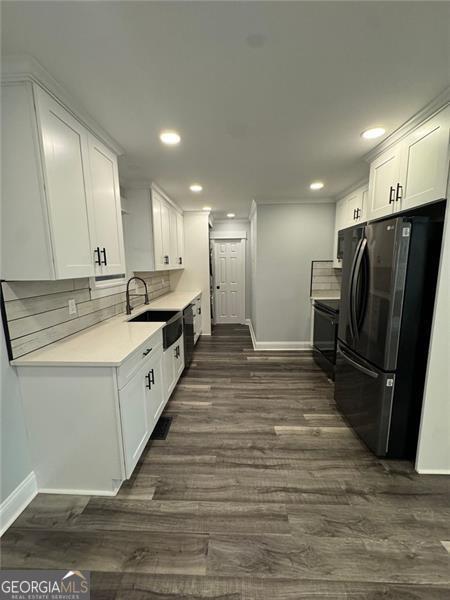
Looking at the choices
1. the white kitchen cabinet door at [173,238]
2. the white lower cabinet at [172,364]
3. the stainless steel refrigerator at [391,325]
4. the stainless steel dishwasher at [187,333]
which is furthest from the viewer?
the white kitchen cabinet door at [173,238]

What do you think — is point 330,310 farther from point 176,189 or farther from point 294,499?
point 176,189

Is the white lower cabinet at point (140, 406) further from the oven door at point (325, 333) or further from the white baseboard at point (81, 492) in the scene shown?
the oven door at point (325, 333)

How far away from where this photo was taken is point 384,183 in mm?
2168

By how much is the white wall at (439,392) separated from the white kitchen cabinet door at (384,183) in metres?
0.65

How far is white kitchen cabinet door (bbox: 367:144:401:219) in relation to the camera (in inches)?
79.0

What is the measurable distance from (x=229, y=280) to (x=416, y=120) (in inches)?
178

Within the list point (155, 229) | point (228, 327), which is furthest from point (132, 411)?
point (228, 327)

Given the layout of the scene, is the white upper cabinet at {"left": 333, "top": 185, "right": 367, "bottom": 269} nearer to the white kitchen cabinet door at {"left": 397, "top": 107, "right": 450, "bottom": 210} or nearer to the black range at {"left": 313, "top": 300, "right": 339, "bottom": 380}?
the black range at {"left": 313, "top": 300, "right": 339, "bottom": 380}

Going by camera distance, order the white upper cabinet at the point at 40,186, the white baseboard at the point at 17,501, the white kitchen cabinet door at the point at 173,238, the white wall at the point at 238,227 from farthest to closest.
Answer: the white wall at the point at 238,227, the white kitchen cabinet door at the point at 173,238, the white baseboard at the point at 17,501, the white upper cabinet at the point at 40,186

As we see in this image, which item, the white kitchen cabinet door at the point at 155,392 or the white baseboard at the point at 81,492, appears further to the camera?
the white kitchen cabinet door at the point at 155,392

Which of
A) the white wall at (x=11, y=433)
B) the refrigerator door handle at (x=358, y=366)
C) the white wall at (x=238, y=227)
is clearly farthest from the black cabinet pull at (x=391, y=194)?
the white wall at (x=238, y=227)

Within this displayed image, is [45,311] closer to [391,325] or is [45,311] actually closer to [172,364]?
[172,364]

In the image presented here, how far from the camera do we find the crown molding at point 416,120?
4.95 feet

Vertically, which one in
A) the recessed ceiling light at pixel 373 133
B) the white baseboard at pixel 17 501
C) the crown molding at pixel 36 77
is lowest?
the white baseboard at pixel 17 501
